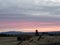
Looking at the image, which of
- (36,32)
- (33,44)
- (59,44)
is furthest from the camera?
(36,32)

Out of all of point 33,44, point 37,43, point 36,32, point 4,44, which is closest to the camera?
point 4,44

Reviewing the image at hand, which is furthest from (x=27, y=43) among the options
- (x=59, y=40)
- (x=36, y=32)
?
(x=36, y=32)

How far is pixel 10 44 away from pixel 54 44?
9.61 metres

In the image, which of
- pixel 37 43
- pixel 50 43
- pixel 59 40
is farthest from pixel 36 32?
pixel 37 43

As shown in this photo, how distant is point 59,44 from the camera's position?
33.3 m

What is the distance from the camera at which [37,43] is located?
30.5m

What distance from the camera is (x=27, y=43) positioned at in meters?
27.8

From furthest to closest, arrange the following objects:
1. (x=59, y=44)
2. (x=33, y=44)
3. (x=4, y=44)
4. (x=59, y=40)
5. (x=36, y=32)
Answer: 1. (x=36, y=32)
2. (x=59, y=40)
3. (x=59, y=44)
4. (x=33, y=44)
5. (x=4, y=44)

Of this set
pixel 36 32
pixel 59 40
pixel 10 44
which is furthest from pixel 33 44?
pixel 36 32

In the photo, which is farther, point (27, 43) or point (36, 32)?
point (36, 32)

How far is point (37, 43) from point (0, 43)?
6.12 metres

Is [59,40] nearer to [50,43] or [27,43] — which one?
[50,43]

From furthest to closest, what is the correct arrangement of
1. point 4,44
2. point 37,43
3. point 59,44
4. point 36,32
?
point 36,32 < point 59,44 < point 37,43 < point 4,44

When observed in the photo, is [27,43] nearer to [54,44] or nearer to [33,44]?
[33,44]
